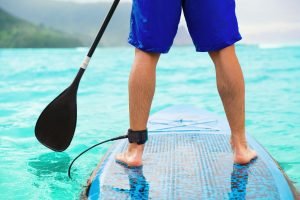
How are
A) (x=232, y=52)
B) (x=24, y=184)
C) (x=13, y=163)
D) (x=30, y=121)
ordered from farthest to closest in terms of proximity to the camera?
1. (x=30, y=121)
2. (x=13, y=163)
3. (x=24, y=184)
4. (x=232, y=52)

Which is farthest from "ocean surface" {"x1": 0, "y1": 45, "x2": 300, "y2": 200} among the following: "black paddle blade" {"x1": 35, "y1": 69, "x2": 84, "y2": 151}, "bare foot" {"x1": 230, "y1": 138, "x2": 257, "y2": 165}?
"bare foot" {"x1": 230, "y1": 138, "x2": 257, "y2": 165}

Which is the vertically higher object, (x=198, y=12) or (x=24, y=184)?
(x=198, y=12)

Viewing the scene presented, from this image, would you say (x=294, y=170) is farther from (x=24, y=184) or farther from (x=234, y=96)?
(x=24, y=184)

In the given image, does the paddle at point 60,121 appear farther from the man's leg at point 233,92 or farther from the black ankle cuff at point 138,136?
the man's leg at point 233,92

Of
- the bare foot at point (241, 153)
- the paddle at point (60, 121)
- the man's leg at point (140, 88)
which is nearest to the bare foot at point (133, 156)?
the man's leg at point (140, 88)

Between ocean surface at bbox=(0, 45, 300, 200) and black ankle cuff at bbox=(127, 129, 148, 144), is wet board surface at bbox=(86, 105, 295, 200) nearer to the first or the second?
black ankle cuff at bbox=(127, 129, 148, 144)

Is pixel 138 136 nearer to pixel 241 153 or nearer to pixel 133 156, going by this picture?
pixel 133 156

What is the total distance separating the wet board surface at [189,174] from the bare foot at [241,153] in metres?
0.03

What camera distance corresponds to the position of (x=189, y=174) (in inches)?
71.3

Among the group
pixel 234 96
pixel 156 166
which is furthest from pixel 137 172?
pixel 234 96

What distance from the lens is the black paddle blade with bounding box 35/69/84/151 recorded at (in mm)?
2055

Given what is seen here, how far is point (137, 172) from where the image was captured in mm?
1861

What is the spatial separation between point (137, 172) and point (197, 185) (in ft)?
0.94

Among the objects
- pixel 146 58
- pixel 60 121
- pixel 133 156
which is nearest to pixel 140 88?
pixel 146 58
